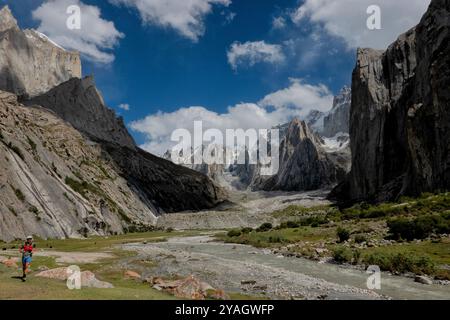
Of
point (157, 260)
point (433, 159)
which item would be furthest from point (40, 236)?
point (433, 159)

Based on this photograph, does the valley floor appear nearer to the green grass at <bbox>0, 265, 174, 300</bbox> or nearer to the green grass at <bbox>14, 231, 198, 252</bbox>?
the green grass at <bbox>0, 265, 174, 300</bbox>

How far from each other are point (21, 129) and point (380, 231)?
10725 cm

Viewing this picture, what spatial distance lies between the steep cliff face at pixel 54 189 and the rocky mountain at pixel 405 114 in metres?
87.8

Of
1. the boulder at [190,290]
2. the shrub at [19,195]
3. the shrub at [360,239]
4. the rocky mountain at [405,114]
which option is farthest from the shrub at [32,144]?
the rocky mountain at [405,114]

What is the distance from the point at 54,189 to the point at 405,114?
4590 inches

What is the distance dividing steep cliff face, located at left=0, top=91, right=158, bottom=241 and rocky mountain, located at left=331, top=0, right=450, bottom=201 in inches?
3458

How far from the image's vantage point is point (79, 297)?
23578 mm

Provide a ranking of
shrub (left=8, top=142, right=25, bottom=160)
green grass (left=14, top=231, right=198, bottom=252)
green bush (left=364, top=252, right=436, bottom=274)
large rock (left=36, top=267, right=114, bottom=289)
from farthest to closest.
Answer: shrub (left=8, top=142, right=25, bottom=160), green grass (left=14, top=231, right=198, bottom=252), green bush (left=364, top=252, right=436, bottom=274), large rock (left=36, top=267, right=114, bottom=289)

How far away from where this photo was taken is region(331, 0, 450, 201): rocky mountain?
97.5 metres

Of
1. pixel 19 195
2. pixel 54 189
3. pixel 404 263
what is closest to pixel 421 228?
pixel 404 263

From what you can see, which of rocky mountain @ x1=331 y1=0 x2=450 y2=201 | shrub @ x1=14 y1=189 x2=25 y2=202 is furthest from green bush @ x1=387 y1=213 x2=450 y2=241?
shrub @ x1=14 y1=189 x2=25 y2=202

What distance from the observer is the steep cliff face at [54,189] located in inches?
3632

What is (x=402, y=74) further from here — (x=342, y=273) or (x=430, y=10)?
(x=342, y=273)

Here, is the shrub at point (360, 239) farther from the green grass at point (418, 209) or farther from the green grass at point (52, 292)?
the green grass at point (52, 292)
